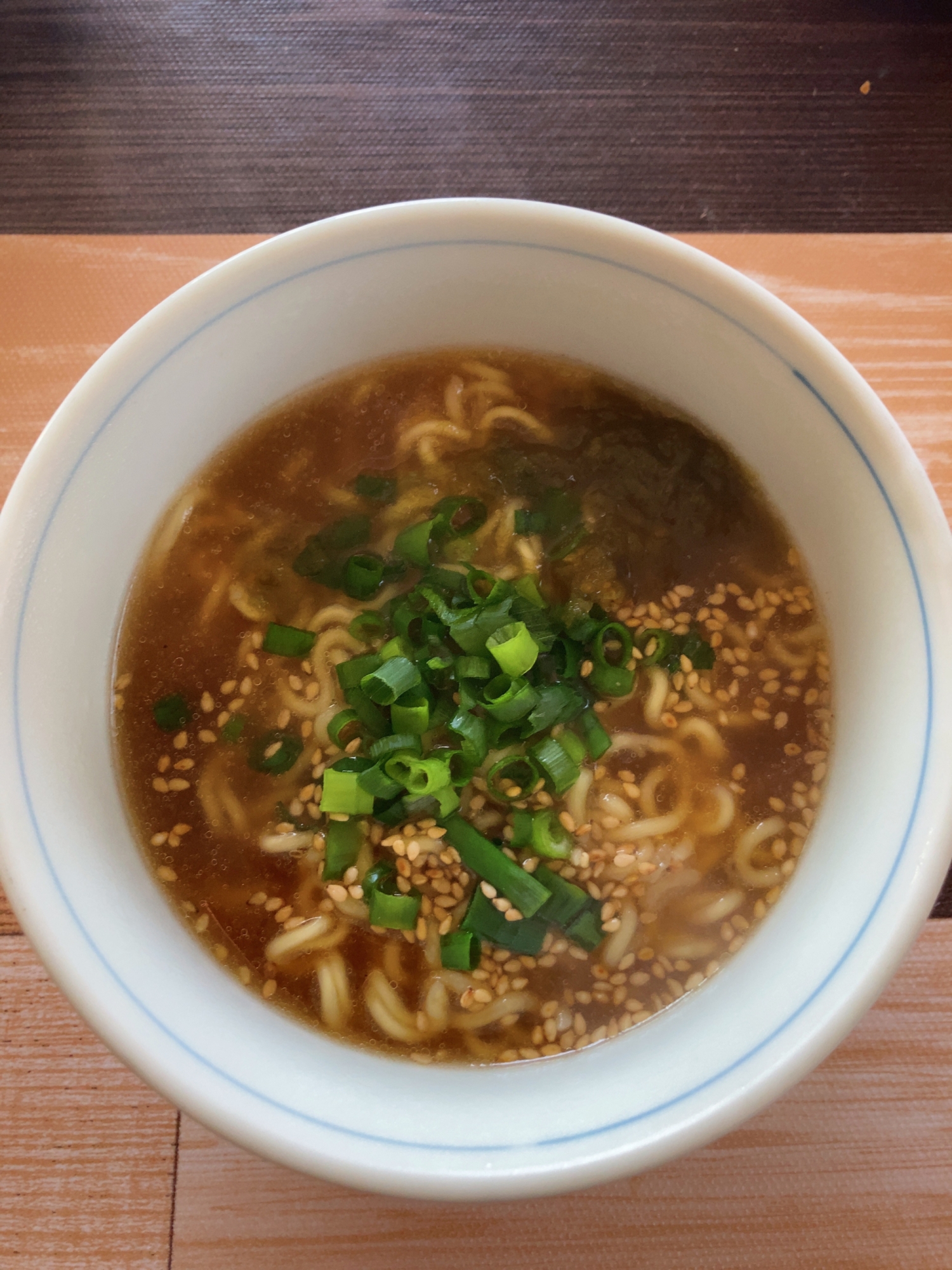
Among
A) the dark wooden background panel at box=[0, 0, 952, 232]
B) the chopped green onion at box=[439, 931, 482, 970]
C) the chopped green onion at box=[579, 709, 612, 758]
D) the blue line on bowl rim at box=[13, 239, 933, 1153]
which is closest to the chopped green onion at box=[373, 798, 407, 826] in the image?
the chopped green onion at box=[439, 931, 482, 970]

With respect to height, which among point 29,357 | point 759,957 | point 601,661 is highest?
point 29,357

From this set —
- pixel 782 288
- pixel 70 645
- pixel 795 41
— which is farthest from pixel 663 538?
pixel 795 41

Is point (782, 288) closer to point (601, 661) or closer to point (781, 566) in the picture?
point (781, 566)

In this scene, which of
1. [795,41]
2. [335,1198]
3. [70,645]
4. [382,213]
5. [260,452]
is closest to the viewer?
[382,213]

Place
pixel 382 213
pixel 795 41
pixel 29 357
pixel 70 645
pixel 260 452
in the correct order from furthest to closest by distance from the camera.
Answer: pixel 795 41 < pixel 29 357 < pixel 260 452 < pixel 70 645 < pixel 382 213

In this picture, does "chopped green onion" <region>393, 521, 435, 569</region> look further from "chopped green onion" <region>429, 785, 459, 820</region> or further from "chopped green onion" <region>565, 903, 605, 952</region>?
"chopped green onion" <region>565, 903, 605, 952</region>

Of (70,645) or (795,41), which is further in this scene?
(795,41)

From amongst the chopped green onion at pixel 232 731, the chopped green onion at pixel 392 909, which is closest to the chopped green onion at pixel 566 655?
the chopped green onion at pixel 392 909

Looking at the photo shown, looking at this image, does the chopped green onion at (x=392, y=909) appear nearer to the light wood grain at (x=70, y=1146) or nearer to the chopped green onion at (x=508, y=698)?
the chopped green onion at (x=508, y=698)
